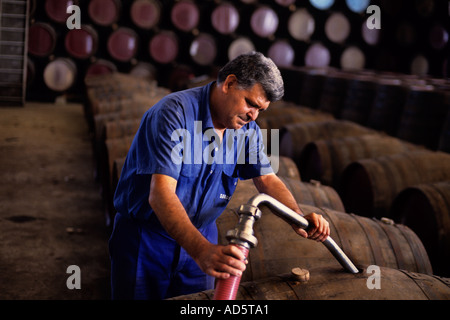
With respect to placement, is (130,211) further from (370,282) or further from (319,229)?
(370,282)

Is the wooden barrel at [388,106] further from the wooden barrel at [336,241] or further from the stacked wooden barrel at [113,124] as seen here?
the wooden barrel at [336,241]

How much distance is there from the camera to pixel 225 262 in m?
1.19

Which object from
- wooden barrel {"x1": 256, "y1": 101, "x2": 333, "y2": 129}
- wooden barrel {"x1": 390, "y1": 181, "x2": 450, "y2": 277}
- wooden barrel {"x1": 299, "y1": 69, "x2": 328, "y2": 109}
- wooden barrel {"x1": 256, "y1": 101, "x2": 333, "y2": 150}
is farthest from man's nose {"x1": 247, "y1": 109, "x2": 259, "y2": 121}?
wooden barrel {"x1": 299, "y1": 69, "x2": 328, "y2": 109}

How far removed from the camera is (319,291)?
1.67 meters

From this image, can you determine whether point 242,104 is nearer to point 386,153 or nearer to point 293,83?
point 386,153

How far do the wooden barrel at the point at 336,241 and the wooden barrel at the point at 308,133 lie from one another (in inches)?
89.3

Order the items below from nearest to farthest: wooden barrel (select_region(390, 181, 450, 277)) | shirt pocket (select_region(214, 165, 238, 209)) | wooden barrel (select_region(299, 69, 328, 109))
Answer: shirt pocket (select_region(214, 165, 238, 209))
wooden barrel (select_region(390, 181, 450, 277))
wooden barrel (select_region(299, 69, 328, 109))

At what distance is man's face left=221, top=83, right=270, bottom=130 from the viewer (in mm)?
1664

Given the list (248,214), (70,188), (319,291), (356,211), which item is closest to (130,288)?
(319,291)

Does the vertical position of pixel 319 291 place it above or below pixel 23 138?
above

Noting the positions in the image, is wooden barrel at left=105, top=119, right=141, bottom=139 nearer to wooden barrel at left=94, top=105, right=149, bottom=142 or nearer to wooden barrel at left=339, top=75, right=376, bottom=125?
wooden barrel at left=94, top=105, right=149, bottom=142

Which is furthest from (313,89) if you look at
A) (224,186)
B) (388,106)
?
(224,186)

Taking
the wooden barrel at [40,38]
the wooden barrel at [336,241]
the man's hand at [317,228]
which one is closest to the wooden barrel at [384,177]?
the wooden barrel at [336,241]
